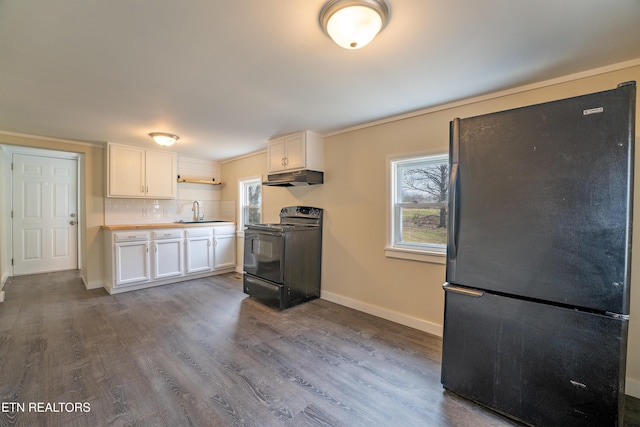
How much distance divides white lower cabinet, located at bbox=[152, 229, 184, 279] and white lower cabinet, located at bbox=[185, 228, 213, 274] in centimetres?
12

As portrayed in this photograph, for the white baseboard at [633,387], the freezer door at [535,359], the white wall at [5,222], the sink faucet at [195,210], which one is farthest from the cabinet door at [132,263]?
the white baseboard at [633,387]

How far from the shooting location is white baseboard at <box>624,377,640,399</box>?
1.75 metres

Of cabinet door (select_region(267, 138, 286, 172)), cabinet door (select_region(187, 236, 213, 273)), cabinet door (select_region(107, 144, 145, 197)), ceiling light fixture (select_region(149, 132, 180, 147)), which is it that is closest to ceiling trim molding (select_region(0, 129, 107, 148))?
cabinet door (select_region(107, 144, 145, 197))

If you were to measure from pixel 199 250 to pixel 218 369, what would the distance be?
289 cm

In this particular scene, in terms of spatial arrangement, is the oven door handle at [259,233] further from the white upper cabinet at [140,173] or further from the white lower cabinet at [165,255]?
the white upper cabinet at [140,173]

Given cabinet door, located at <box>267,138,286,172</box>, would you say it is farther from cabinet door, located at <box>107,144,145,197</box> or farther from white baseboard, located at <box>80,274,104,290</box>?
white baseboard, located at <box>80,274,104,290</box>

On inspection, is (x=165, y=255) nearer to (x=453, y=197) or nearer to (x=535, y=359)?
(x=453, y=197)

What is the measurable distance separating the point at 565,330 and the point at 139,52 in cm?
295

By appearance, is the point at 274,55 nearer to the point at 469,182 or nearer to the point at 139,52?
the point at 139,52

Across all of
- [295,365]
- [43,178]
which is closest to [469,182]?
[295,365]

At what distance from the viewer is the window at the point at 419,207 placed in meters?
2.66

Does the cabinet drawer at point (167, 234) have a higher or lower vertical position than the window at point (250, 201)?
lower

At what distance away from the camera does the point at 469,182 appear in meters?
1.66

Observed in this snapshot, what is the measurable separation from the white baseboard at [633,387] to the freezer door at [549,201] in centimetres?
104
